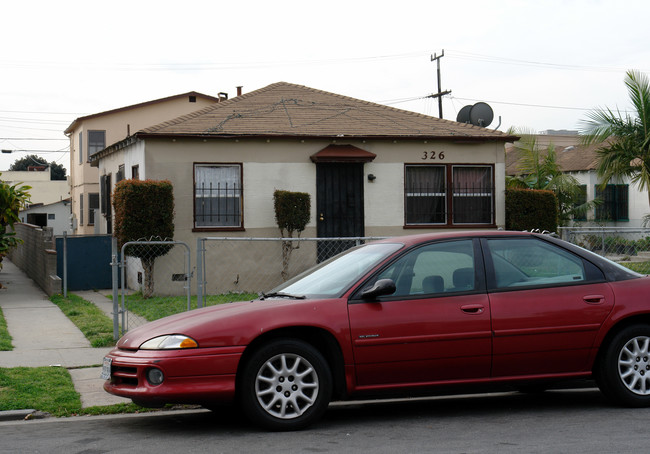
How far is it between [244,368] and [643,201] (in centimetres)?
2655

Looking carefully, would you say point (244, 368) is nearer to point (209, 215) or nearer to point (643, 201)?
point (209, 215)

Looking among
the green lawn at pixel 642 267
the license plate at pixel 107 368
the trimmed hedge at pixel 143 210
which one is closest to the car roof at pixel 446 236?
the license plate at pixel 107 368

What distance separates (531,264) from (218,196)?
38.4ft

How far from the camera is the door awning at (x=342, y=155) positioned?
59.3 ft

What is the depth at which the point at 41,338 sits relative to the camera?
37.6 feet

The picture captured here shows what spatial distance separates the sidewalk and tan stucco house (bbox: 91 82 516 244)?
3265mm

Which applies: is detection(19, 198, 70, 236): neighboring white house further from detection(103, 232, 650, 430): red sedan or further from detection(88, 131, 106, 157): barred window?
detection(103, 232, 650, 430): red sedan

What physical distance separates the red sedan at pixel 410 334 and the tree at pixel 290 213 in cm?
1037

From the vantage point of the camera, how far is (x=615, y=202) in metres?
30.1

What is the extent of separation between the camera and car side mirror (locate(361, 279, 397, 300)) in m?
6.32

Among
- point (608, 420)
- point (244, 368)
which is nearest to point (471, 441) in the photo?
point (608, 420)

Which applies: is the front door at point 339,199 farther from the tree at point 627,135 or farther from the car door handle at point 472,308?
the car door handle at point 472,308

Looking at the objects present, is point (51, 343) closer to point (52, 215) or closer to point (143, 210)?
point (143, 210)

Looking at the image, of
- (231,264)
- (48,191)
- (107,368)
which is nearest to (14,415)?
(107,368)
